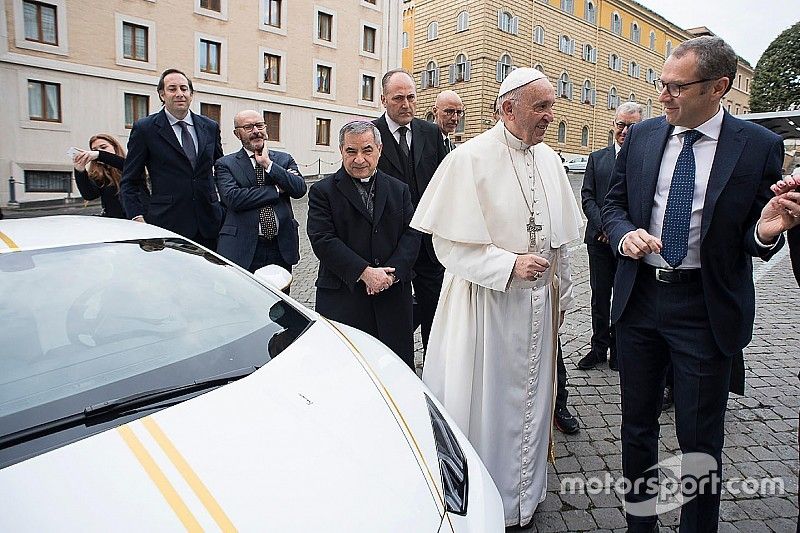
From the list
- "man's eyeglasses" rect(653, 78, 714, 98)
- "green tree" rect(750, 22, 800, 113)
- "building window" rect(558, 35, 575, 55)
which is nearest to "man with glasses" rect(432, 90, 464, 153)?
"man's eyeglasses" rect(653, 78, 714, 98)

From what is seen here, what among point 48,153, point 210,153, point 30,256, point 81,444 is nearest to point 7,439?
point 81,444

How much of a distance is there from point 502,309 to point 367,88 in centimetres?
3179

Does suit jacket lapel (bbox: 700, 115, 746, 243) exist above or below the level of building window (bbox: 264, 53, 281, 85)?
below

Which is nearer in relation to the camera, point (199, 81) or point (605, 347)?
point (605, 347)

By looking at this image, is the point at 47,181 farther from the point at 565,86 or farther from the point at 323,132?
the point at 565,86

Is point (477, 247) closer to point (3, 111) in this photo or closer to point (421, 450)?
Answer: point (421, 450)

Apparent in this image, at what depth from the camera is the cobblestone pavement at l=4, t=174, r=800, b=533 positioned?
2699mm

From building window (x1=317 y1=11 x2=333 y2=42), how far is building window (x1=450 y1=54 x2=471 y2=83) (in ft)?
47.8

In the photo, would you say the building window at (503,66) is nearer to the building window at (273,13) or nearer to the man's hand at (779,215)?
the building window at (273,13)

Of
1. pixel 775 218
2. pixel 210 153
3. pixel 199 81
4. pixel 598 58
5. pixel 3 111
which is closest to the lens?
pixel 775 218

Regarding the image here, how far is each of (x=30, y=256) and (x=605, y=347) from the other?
4.13 meters

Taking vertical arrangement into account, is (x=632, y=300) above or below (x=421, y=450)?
above

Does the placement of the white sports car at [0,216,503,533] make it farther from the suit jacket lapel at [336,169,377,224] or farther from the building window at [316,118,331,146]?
the building window at [316,118,331,146]

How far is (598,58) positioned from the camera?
50.8m
